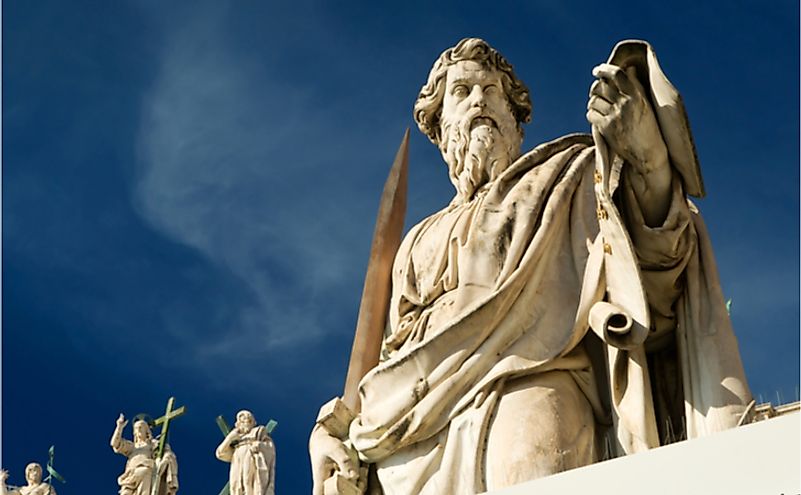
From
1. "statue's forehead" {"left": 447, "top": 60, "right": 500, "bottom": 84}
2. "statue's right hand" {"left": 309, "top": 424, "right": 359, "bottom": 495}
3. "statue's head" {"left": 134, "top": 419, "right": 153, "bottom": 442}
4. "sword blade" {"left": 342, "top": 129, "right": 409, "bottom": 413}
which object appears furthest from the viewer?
"statue's head" {"left": 134, "top": 419, "right": 153, "bottom": 442}

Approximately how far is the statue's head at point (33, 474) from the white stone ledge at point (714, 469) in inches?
729

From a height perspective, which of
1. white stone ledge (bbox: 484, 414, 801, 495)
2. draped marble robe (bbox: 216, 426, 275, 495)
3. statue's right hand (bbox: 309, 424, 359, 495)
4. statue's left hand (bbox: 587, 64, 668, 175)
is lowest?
white stone ledge (bbox: 484, 414, 801, 495)

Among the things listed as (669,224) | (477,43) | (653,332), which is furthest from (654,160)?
(477,43)

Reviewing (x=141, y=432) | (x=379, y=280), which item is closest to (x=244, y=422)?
(x=141, y=432)

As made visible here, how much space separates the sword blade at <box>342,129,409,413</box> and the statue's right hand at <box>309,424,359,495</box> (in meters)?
0.26

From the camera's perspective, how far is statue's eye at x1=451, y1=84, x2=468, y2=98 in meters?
8.29

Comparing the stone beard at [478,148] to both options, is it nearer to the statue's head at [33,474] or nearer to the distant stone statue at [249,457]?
the distant stone statue at [249,457]

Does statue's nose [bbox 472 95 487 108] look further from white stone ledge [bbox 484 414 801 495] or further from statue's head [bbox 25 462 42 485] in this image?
statue's head [bbox 25 462 42 485]

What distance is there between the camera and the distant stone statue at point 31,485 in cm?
2211

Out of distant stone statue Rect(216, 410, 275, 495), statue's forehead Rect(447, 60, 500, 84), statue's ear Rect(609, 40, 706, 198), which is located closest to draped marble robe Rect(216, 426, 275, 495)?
distant stone statue Rect(216, 410, 275, 495)

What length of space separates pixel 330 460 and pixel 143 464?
49.8 feet

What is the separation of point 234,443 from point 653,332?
491 inches

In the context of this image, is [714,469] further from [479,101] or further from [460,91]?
[460,91]

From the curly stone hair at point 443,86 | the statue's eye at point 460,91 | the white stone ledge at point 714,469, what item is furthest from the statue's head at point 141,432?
the white stone ledge at point 714,469
